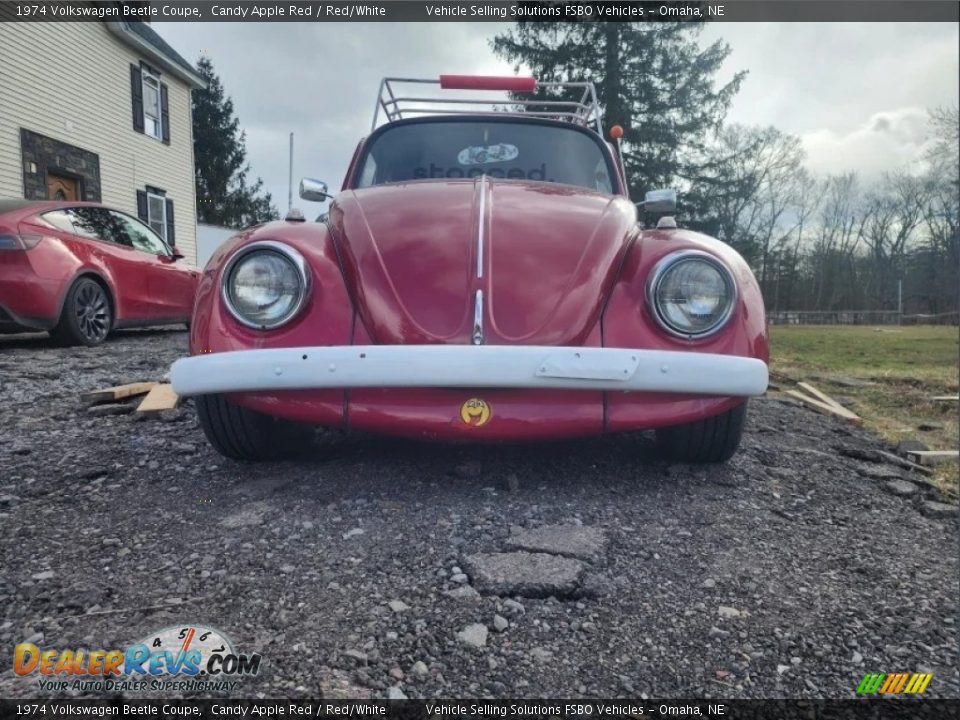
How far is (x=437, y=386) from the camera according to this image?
6.36ft

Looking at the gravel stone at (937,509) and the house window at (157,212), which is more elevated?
the house window at (157,212)

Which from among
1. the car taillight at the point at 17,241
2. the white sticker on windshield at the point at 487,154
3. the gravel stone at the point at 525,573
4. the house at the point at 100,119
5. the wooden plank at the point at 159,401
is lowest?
the gravel stone at the point at 525,573

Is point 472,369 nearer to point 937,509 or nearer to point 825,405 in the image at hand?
point 937,509

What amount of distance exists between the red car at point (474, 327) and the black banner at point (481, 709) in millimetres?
907

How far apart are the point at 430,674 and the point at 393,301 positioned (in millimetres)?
1261

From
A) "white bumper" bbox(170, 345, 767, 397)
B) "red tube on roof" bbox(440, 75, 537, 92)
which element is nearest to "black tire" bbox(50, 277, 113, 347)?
"red tube on roof" bbox(440, 75, 537, 92)

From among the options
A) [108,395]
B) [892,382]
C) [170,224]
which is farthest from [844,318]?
[108,395]

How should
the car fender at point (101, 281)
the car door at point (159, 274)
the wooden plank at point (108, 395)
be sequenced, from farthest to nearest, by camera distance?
1. the car door at point (159, 274)
2. the car fender at point (101, 281)
3. the wooden plank at point (108, 395)

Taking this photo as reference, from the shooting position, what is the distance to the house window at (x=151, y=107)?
14.5m

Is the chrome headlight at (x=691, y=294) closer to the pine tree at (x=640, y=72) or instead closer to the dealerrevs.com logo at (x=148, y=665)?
the dealerrevs.com logo at (x=148, y=665)

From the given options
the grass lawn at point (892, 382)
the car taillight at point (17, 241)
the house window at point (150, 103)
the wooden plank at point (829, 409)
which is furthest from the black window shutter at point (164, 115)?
the wooden plank at point (829, 409)

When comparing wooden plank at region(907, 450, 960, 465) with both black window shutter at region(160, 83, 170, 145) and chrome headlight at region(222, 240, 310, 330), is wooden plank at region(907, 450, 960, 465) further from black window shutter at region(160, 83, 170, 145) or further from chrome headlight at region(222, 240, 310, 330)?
black window shutter at region(160, 83, 170, 145)

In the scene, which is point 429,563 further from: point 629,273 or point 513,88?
point 513,88

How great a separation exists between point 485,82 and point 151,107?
13.6 metres
